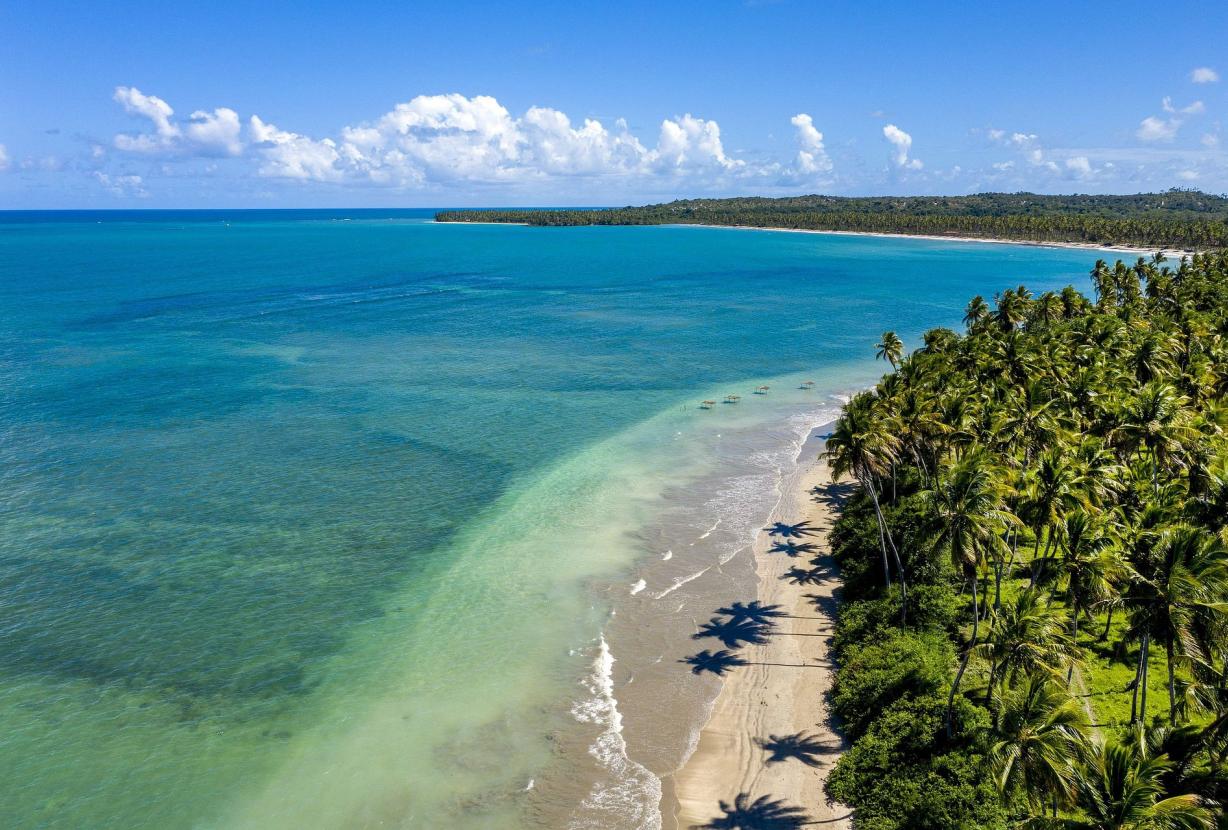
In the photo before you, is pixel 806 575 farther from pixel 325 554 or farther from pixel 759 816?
pixel 325 554

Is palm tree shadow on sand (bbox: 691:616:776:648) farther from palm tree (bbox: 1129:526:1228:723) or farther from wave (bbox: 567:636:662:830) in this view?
palm tree (bbox: 1129:526:1228:723)

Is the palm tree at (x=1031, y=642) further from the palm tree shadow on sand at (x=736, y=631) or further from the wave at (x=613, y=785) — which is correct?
the palm tree shadow on sand at (x=736, y=631)

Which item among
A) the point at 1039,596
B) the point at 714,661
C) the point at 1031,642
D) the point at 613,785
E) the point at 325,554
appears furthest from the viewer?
the point at 325,554

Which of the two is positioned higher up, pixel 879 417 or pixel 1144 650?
pixel 879 417

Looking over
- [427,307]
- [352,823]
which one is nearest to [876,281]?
[427,307]

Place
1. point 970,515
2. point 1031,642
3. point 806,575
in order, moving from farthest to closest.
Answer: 1. point 806,575
2. point 970,515
3. point 1031,642

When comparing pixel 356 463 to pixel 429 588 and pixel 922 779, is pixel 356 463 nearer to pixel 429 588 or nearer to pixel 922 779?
pixel 429 588

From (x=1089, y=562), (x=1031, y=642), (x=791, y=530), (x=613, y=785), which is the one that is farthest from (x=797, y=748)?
(x=791, y=530)
